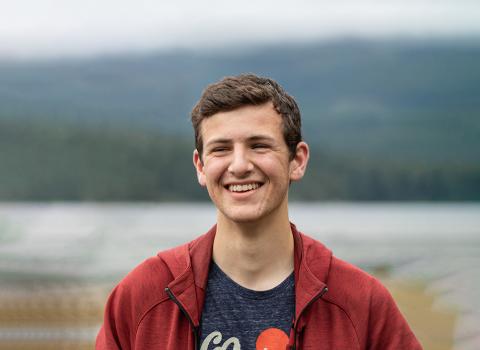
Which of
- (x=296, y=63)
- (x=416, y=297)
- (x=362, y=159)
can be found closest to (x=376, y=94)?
(x=296, y=63)

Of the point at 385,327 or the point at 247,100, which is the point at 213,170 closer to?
the point at 247,100

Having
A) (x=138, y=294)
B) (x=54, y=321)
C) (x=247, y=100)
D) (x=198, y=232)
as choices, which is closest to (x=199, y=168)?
(x=247, y=100)

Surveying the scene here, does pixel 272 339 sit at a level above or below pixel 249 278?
below

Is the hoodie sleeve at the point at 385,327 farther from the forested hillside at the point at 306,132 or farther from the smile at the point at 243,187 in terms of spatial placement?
the forested hillside at the point at 306,132

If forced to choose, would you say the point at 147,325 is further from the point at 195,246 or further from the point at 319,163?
the point at 319,163

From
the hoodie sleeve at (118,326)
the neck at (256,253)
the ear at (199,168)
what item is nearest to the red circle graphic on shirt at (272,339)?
the neck at (256,253)

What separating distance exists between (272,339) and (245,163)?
0.50m

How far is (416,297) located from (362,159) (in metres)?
44.5

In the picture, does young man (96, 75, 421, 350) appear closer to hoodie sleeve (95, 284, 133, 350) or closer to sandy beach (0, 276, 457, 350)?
hoodie sleeve (95, 284, 133, 350)

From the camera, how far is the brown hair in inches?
86.5

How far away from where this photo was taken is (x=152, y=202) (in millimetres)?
67188

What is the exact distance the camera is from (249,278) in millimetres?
2242

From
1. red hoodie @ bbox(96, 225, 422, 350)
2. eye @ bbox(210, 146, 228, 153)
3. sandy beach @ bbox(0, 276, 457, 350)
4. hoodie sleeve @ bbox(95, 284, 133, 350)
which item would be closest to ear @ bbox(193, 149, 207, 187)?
eye @ bbox(210, 146, 228, 153)

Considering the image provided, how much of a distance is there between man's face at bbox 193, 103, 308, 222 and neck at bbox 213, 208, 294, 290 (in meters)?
0.06
